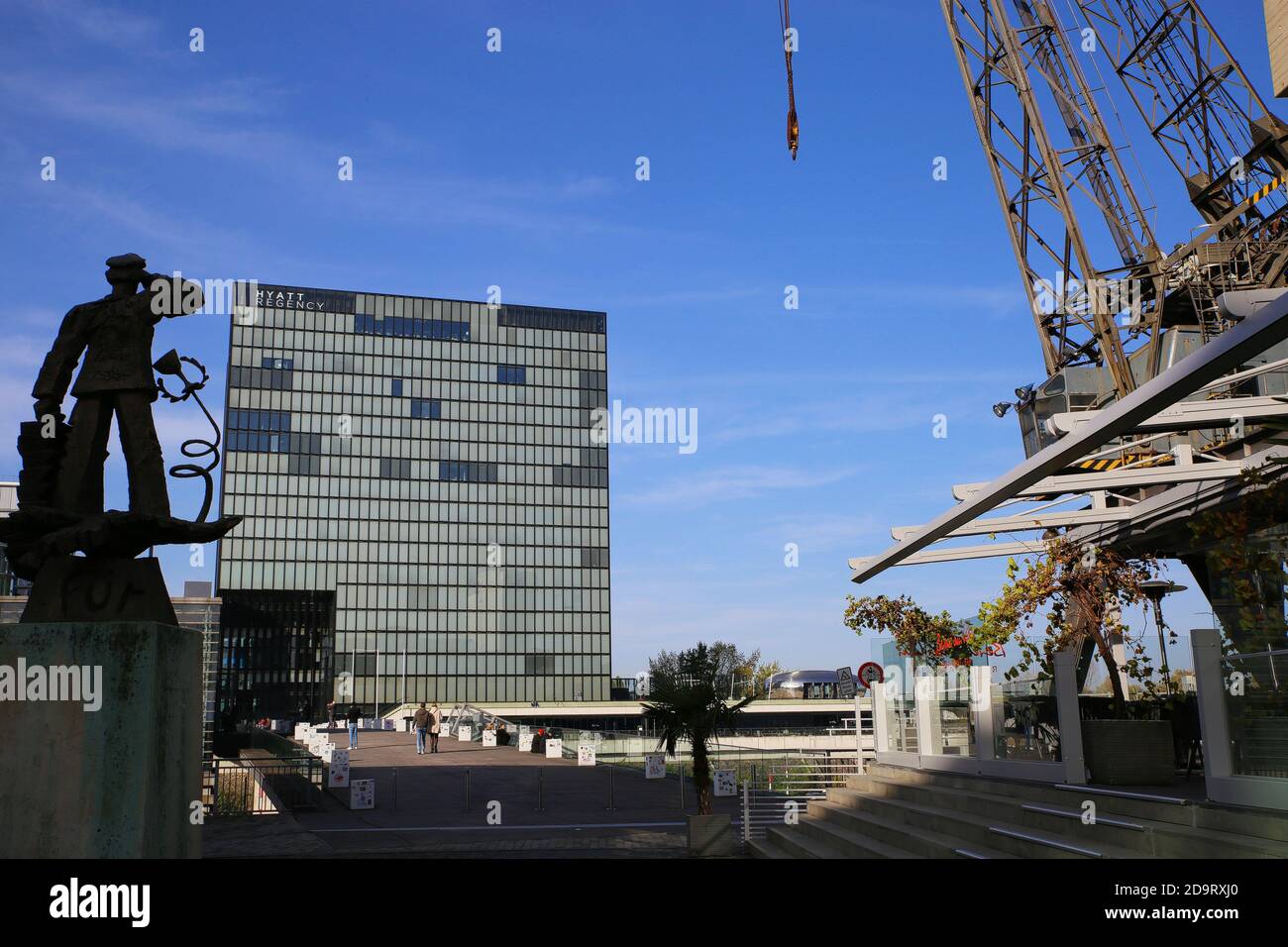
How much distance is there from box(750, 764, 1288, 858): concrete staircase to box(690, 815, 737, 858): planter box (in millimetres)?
477

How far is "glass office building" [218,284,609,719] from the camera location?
107m

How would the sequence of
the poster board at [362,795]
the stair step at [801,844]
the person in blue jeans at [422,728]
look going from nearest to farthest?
the stair step at [801,844]
the poster board at [362,795]
the person in blue jeans at [422,728]

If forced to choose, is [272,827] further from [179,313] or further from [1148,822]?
[1148,822]

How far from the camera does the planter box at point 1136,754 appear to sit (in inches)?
393

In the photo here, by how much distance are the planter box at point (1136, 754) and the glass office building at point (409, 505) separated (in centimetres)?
9863

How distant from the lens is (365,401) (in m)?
112

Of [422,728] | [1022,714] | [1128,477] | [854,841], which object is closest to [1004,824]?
[1022,714]

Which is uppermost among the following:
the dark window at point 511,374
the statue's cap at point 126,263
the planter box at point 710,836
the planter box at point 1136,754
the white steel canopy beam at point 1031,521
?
the dark window at point 511,374

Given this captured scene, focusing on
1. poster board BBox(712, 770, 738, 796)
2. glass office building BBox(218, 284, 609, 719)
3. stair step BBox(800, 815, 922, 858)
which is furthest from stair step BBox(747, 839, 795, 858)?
glass office building BBox(218, 284, 609, 719)

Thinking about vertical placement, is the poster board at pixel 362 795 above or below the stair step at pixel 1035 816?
below

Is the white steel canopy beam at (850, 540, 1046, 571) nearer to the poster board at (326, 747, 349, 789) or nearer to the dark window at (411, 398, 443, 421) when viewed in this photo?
the poster board at (326, 747, 349, 789)

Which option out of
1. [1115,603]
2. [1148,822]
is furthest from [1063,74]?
[1148,822]

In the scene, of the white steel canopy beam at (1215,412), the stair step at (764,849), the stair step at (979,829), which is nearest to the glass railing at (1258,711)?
the stair step at (979,829)

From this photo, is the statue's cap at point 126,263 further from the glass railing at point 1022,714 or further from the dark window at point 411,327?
the dark window at point 411,327
